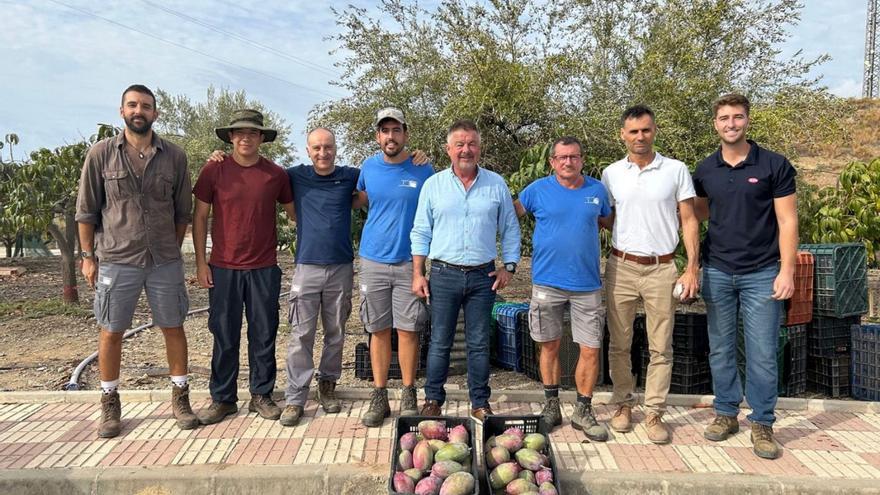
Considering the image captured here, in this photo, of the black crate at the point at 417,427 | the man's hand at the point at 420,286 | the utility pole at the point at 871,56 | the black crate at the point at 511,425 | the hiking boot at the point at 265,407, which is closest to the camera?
the black crate at the point at 417,427

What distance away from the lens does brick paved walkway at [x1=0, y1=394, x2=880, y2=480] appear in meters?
3.56

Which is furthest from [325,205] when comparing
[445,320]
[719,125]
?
[719,125]

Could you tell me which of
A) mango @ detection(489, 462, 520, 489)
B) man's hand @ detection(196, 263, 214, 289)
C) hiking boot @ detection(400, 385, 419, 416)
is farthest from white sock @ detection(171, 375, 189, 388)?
mango @ detection(489, 462, 520, 489)

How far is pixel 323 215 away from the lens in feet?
13.6

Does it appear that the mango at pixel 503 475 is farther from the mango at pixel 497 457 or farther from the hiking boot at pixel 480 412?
the hiking boot at pixel 480 412

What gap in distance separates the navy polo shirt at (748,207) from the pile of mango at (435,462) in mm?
2027

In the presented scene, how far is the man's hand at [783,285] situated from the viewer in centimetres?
362

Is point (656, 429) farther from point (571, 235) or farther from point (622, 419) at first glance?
point (571, 235)

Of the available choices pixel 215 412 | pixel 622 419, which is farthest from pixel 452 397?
pixel 215 412

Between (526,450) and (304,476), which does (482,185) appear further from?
(304,476)

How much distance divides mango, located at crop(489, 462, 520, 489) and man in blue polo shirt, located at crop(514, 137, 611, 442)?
820 millimetres

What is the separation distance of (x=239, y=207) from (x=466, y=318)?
1732 mm

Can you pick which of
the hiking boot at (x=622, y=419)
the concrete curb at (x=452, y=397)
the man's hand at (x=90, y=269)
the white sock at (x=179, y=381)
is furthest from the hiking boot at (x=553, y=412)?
the man's hand at (x=90, y=269)

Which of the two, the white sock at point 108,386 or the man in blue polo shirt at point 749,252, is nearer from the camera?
the man in blue polo shirt at point 749,252
